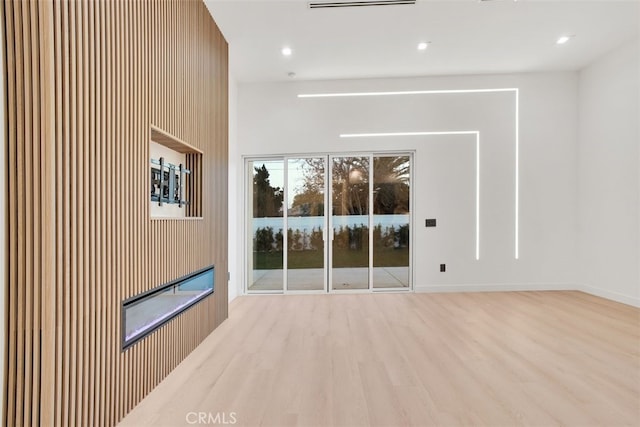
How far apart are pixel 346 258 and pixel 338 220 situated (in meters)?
0.66

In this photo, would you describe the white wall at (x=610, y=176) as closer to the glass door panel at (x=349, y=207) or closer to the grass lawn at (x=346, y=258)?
the grass lawn at (x=346, y=258)

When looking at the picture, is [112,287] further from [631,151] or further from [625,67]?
[625,67]

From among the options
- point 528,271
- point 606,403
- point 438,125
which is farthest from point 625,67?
point 606,403

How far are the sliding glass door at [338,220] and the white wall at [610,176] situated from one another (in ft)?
9.18

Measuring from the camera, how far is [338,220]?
5.02 m

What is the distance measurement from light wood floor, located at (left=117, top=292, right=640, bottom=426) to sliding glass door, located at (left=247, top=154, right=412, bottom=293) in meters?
1.14

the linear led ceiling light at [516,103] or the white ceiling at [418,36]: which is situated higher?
the white ceiling at [418,36]

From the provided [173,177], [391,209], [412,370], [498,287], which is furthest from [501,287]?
[173,177]

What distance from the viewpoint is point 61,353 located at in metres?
1.45

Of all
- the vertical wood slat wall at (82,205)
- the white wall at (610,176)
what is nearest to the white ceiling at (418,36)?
the white wall at (610,176)

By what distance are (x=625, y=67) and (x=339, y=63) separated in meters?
4.01

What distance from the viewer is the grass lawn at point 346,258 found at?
5.03 m

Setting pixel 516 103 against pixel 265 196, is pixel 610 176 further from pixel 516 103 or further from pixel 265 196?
pixel 265 196

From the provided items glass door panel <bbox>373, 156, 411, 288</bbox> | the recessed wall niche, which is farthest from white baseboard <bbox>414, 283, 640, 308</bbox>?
the recessed wall niche
